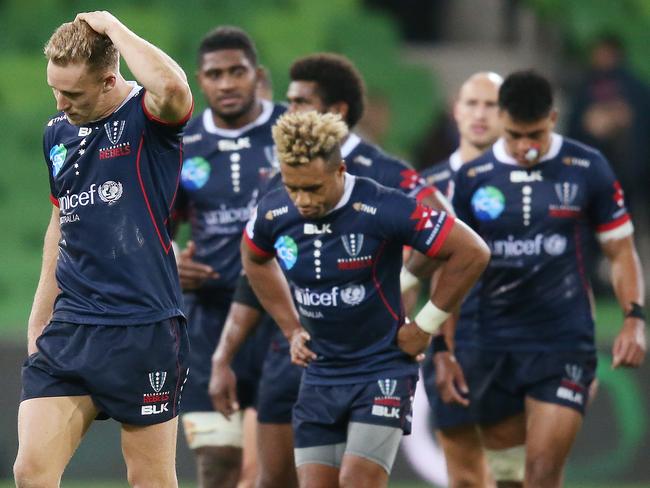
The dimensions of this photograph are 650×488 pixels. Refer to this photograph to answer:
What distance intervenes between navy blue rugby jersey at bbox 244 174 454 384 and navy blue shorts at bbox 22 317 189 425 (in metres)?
0.96

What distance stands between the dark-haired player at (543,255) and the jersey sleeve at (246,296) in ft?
3.03

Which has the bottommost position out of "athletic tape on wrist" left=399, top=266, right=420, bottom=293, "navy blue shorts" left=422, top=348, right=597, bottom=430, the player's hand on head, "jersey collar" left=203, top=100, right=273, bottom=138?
"navy blue shorts" left=422, top=348, right=597, bottom=430

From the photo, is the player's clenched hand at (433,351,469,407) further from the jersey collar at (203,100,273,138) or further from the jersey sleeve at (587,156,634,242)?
the jersey collar at (203,100,273,138)

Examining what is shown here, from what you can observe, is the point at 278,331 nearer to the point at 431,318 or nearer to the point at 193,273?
the point at 193,273

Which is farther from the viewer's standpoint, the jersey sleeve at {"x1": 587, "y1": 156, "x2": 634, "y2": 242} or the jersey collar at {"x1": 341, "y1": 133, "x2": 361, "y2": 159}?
the jersey sleeve at {"x1": 587, "y1": 156, "x2": 634, "y2": 242}

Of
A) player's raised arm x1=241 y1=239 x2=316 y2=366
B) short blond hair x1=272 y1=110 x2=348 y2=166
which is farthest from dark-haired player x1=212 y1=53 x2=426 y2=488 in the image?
short blond hair x1=272 y1=110 x2=348 y2=166

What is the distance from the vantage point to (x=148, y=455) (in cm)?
538

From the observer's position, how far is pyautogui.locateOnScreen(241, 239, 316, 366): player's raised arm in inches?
256

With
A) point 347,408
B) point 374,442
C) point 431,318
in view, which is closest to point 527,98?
point 431,318

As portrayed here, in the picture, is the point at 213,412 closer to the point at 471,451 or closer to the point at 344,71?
the point at 471,451

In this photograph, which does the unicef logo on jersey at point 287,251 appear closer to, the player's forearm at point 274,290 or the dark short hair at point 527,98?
the player's forearm at point 274,290

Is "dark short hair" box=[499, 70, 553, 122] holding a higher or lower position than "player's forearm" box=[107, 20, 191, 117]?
lower

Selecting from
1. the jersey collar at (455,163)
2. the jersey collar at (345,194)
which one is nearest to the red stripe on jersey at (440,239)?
the jersey collar at (345,194)

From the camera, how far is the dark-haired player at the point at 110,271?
528cm
